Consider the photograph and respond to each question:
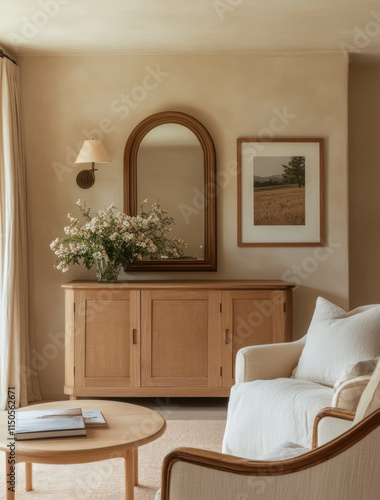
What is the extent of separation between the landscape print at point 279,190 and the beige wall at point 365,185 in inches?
22.0

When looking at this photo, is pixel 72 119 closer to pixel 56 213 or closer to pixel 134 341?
pixel 56 213

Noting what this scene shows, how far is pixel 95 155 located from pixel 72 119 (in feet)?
1.37

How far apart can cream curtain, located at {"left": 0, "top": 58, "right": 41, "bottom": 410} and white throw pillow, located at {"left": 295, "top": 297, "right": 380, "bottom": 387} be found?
6.77 feet

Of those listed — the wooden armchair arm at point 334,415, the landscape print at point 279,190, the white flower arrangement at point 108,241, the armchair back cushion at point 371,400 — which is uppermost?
the landscape print at point 279,190

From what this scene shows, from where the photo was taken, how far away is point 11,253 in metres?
4.08

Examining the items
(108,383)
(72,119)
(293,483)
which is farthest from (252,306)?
(293,483)

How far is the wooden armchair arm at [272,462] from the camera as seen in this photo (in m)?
1.34

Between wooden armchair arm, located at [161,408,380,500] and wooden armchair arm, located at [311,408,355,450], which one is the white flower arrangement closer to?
wooden armchair arm, located at [311,408,355,450]

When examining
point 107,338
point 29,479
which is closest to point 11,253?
point 107,338

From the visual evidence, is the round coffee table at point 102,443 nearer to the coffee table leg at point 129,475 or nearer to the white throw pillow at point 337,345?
the coffee table leg at point 129,475

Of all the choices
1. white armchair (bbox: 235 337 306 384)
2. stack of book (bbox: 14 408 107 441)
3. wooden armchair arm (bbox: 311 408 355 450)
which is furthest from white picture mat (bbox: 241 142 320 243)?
wooden armchair arm (bbox: 311 408 355 450)

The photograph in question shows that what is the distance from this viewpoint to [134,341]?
13.4 ft

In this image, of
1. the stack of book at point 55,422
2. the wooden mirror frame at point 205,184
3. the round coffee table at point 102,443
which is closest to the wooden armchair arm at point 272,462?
the round coffee table at point 102,443

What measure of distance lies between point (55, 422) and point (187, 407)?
2.03 meters
